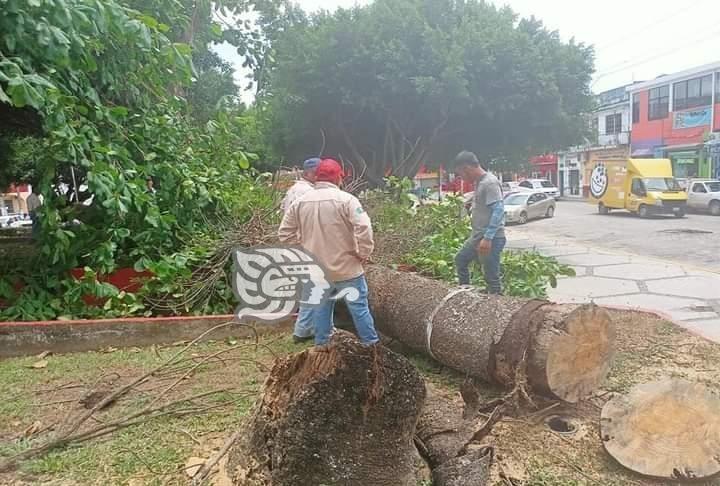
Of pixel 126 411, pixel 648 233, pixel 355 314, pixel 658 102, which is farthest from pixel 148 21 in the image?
pixel 658 102

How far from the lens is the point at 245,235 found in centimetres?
586

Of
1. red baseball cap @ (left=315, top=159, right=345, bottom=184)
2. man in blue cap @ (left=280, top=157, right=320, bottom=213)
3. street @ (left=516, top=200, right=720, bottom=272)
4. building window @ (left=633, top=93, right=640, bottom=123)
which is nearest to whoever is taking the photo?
red baseball cap @ (left=315, top=159, right=345, bottom=184)

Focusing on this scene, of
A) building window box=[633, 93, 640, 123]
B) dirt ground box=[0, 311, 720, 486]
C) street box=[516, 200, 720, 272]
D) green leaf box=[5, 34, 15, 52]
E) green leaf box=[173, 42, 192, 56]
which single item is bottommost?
street box=[516, 200, 720, 272]

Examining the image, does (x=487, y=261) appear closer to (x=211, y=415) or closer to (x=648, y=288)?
(x=211, y=415)

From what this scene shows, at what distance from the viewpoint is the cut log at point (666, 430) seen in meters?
2.69

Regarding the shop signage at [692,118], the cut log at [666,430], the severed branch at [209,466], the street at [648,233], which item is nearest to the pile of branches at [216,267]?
the severed branch at [209,466]

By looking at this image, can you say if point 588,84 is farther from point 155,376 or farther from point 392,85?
point 155,376

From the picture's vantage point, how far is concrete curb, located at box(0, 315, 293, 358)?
5020 mm

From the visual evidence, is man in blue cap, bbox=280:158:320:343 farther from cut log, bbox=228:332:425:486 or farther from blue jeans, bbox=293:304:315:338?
cut log, bbox=228:332:425:486

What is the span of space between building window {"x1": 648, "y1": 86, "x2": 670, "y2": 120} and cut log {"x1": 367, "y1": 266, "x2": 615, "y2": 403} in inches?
1394

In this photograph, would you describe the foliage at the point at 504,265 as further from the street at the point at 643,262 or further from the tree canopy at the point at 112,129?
the tree canopy at the point at 112,129

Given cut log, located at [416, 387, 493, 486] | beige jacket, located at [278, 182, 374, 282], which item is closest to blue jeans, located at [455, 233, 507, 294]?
beige jacket, located at [278, 182, 374, 282]

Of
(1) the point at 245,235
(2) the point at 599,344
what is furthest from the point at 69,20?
(2) the point at 599,344

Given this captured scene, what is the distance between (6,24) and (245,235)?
9.11 feet
